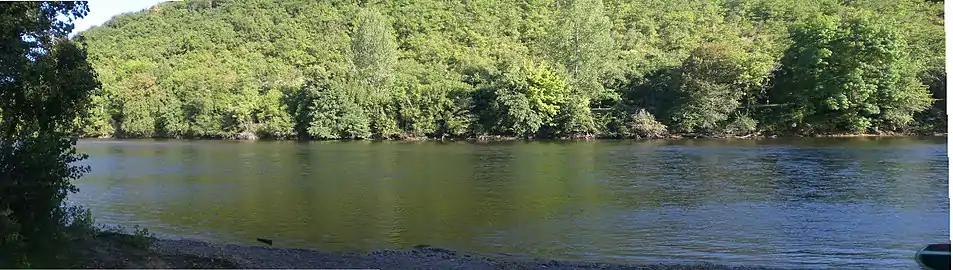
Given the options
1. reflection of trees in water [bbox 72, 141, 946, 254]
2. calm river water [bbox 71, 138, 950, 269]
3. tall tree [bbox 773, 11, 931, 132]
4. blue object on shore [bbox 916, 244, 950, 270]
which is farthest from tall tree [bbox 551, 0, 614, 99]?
A: blue object on shore [bbox 916, 244, 950, 270]

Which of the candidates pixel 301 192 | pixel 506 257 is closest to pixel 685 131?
pixel 301 192

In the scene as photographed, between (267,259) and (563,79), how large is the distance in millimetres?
50266

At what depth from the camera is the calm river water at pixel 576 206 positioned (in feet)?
45.1

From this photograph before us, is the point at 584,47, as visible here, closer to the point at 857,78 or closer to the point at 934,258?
the point at 857,78

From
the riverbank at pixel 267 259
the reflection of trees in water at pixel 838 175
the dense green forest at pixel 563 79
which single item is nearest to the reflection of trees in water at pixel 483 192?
the reflection of trees in water at pixel 838 175

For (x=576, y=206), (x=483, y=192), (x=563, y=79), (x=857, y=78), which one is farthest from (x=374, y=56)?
(x=576, y=206)

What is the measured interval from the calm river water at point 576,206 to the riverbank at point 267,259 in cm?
133

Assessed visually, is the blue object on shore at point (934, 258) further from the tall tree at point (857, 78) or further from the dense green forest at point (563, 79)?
the tall tree at point (857, 78)

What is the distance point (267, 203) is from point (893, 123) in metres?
49.7

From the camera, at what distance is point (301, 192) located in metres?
22.2

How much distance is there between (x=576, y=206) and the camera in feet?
61.1

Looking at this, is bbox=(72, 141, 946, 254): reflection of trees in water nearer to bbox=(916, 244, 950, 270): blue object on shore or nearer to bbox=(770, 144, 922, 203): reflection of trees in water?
bbox=(770, 144, 922, 203): reflection of trees in water

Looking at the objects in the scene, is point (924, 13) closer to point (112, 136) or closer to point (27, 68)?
point (27, 68)

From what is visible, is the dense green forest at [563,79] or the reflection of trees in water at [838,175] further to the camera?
the dense green forest at [563,79]
